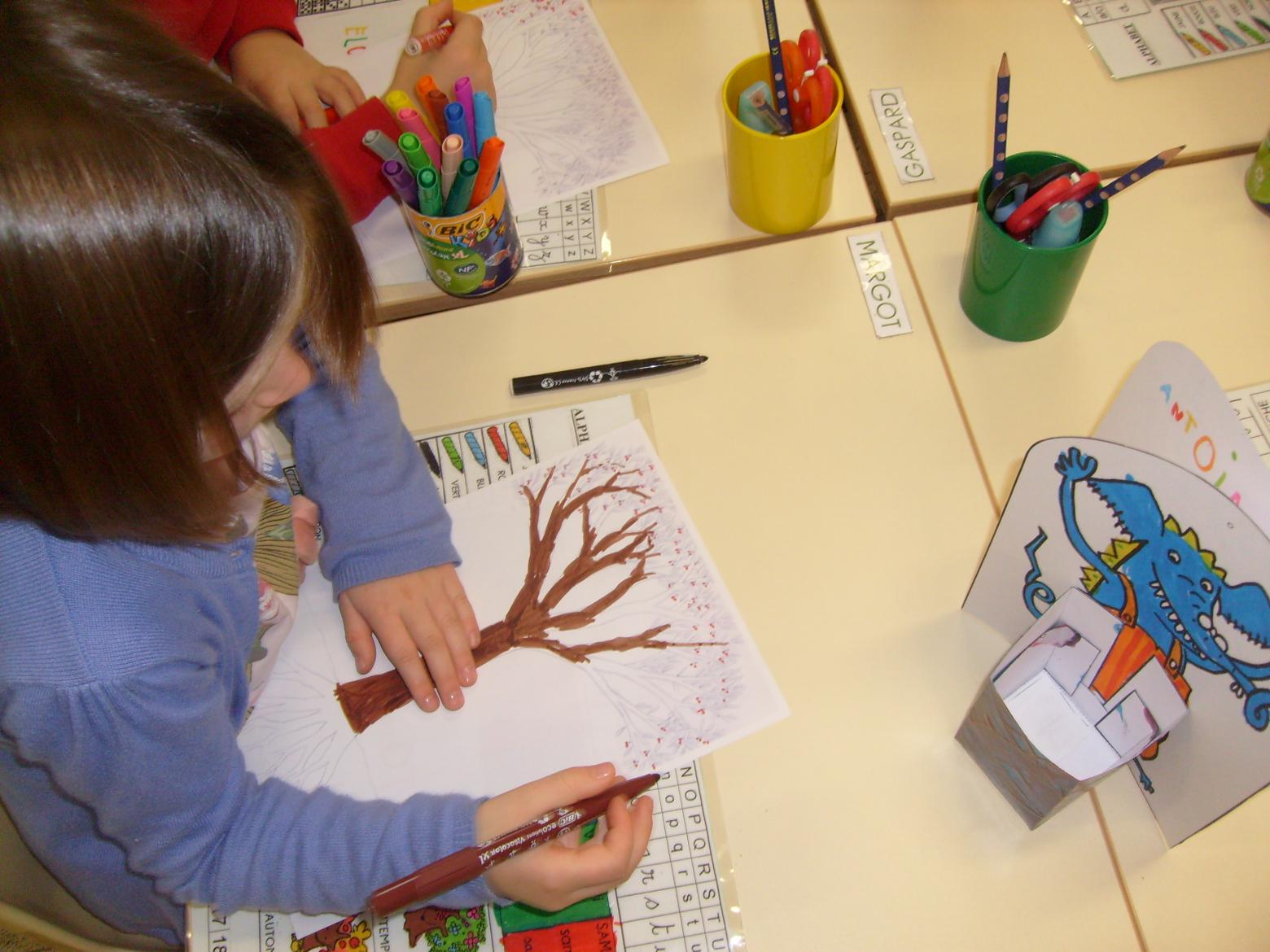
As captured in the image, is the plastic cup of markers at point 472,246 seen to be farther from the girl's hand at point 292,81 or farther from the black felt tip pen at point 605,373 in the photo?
the girl's hand at point 292,81

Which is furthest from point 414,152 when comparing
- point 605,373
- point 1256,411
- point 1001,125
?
point 1256,411

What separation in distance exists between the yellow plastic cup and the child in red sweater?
0.96 feet

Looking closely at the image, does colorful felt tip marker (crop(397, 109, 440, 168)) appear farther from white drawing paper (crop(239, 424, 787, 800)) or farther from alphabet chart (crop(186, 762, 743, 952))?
alphabet chart (crop(186, 762, 743, 952))

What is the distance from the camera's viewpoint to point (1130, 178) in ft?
2.25

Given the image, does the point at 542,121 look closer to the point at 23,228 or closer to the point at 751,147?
the point at 751,147

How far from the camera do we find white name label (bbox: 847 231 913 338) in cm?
82

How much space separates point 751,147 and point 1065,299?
0.95ft

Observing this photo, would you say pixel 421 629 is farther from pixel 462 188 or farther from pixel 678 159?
pixel 678 159

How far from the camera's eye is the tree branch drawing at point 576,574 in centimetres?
70

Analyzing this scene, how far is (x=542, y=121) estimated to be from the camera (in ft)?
3.16

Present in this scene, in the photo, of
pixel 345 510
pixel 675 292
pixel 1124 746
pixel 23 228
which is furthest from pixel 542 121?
pixel 1124 746

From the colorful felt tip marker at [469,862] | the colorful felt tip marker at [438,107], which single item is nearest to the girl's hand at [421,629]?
the colorful felt tip marker at [469,862]

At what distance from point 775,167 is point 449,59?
0.37 m

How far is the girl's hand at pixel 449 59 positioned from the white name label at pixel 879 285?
1.35 ft
